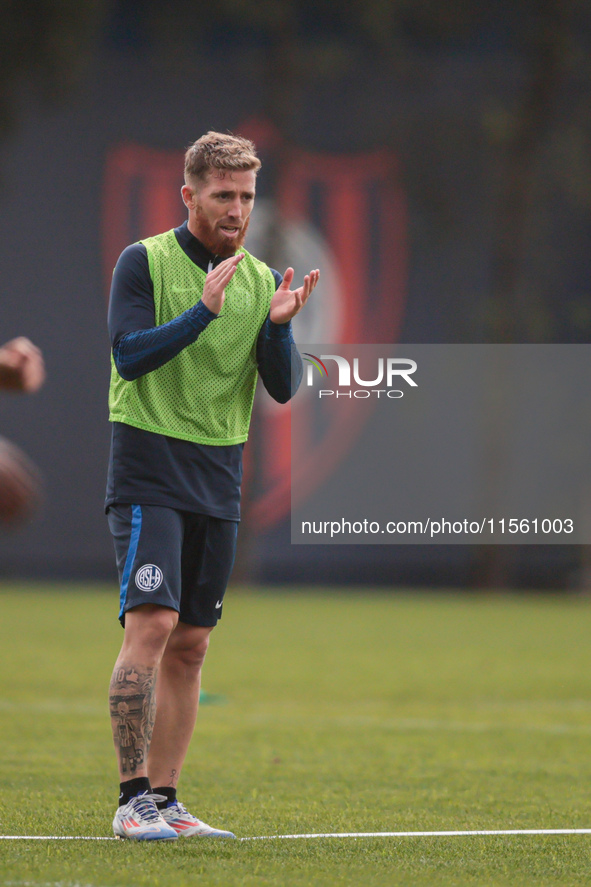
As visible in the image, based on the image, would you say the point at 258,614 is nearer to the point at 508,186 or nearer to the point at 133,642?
the point at 508,186

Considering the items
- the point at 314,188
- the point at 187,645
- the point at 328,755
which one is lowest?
the point at 328,755

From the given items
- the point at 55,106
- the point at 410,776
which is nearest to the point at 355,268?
the point at 55,106

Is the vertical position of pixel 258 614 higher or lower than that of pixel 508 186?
lower

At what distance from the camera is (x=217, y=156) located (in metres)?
3.32

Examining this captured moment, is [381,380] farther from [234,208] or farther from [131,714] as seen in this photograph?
[131,714]

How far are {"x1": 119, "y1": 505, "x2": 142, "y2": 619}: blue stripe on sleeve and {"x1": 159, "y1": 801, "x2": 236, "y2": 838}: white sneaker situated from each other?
1.85 feet

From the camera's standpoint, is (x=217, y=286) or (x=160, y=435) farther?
(x=160, y=435)

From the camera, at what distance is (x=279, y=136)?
18.9m

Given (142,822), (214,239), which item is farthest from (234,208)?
(142,822)

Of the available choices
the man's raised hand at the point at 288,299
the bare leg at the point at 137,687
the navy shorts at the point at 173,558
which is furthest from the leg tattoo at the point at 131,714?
the man's raised hand at the point at 288,299

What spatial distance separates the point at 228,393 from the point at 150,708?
882mm

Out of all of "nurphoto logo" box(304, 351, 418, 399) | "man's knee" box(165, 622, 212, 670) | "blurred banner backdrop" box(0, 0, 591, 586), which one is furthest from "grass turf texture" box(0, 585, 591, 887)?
"blurred banner backdrop" box(0, 0, 591, 586)

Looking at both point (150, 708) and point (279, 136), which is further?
point (279, 136)

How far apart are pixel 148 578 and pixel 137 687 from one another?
0.93 ft
